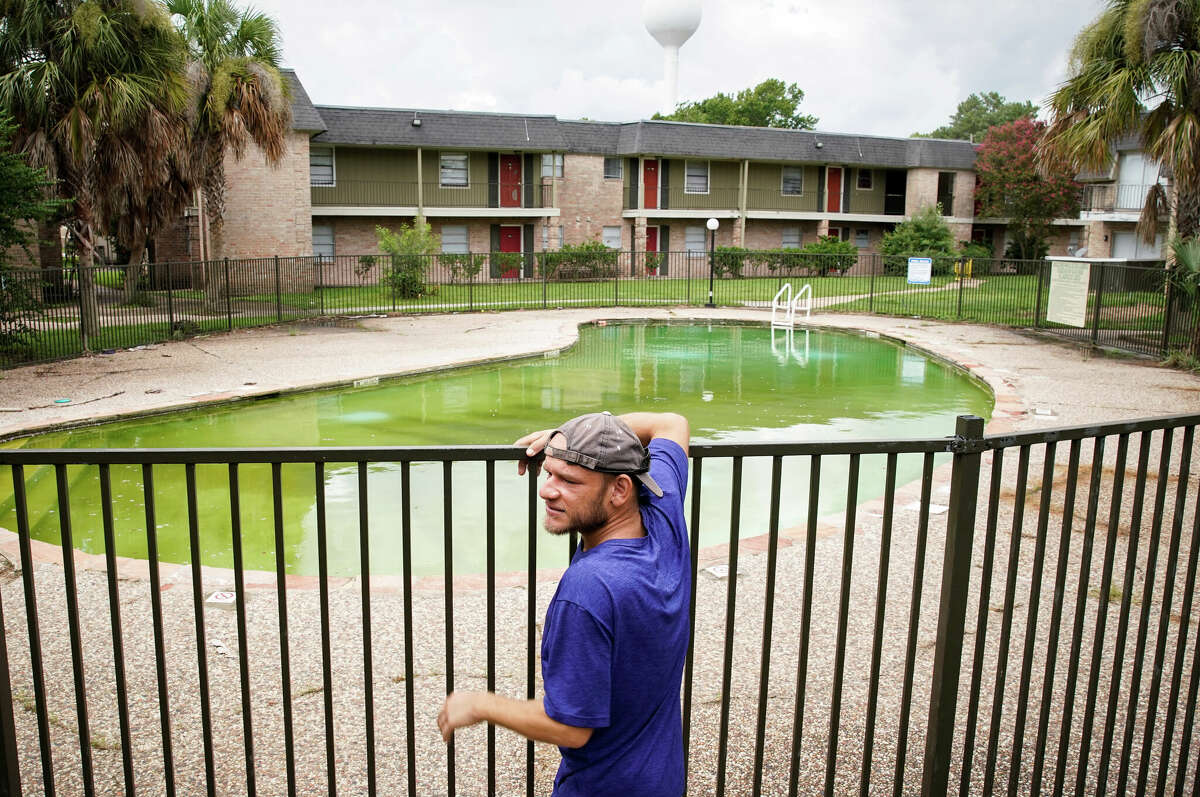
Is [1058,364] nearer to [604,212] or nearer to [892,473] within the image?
[892,473]

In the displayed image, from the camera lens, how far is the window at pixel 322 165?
1423 inches

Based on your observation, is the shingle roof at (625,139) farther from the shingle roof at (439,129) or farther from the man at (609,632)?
the man at (609,632)

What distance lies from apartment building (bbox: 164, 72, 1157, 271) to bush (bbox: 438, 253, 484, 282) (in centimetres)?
166

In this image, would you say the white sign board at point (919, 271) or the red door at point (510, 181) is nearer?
the white sign board at point (919, 271)

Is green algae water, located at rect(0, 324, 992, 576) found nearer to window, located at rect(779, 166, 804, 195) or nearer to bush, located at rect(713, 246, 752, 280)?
bush, located at rect(713, 246, 752, 280)

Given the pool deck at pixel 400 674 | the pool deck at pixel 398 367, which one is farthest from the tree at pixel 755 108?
the pool deck at pixel 400 674

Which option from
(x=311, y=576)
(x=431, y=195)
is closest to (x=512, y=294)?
(x=431, y=195)

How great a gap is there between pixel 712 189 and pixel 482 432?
33920mm

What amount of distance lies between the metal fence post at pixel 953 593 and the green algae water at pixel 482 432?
2339 mm

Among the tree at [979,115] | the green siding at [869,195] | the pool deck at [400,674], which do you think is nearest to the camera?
the pool deck at [400,674]

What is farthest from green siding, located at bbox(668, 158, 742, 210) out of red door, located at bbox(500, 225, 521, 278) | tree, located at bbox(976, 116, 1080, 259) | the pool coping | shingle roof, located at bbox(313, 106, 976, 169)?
the pool coping

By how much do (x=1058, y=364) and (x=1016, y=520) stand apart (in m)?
15.5

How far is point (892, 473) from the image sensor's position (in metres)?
2.95

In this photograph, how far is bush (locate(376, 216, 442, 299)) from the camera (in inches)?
1080
